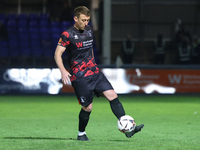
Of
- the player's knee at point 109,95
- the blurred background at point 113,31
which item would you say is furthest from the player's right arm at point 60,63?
the blurred background at point 113,31

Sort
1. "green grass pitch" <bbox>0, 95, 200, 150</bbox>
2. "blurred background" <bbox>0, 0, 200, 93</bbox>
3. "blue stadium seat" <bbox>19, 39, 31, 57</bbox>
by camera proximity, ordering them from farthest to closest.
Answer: "blue stadium seat" <bbox>19, 39, 31, 57</bbox>, "blurred background" <bbox>0, 0, 200, 93</bbox>, "green grass pitch" <bbox>0, 95, 200, 150</bbox>

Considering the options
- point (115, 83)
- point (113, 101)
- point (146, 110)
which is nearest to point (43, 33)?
point (115, 83)

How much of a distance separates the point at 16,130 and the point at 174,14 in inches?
826

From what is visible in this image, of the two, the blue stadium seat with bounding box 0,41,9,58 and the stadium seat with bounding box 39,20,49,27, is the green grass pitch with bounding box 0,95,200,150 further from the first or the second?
the stadium seat with bounding box 39,20,49,27

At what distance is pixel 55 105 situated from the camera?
552 inches

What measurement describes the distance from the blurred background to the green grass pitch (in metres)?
2.08

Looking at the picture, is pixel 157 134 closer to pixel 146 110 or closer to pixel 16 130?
pixel 16 130

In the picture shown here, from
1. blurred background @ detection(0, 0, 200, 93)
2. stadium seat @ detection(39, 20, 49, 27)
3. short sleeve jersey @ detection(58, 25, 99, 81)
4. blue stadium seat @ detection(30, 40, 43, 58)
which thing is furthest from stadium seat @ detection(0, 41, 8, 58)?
short sleeve jersey @ detection(58, 25, 99, 81)

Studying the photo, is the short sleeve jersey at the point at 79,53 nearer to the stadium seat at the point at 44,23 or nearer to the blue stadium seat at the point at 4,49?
the blue stadium seat at the point at 4,49

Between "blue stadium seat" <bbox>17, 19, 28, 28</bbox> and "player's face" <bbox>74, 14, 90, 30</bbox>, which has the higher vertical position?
"player's face" <bbox>74, 14, 90, 30</bbox>

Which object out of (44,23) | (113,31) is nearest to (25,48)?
(44,23)

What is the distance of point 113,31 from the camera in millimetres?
27938

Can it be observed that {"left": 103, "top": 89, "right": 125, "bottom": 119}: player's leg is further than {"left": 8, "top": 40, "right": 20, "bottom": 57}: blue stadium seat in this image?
No

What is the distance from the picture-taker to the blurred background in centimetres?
1817
